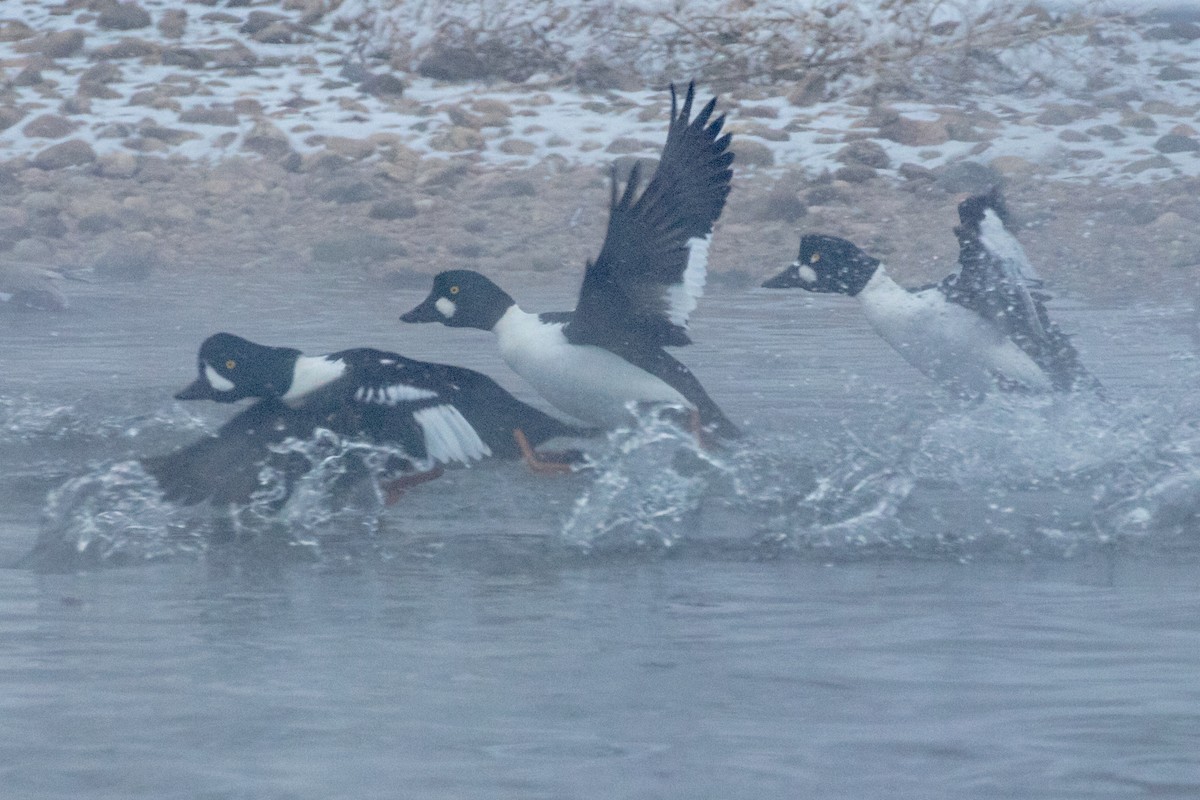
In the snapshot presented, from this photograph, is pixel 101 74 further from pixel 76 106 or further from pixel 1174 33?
pixel 1174 33

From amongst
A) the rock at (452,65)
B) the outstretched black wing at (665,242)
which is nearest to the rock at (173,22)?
the rock at (452,65)

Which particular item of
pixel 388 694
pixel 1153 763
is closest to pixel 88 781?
pixel 388 694

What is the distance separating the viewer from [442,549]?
3.76 meters

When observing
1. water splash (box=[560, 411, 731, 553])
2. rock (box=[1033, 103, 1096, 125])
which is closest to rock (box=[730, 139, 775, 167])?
rock (box=[1033, 103, 1096, 125])

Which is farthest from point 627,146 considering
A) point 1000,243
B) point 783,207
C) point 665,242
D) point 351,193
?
point 665,242

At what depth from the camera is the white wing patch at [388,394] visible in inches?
161

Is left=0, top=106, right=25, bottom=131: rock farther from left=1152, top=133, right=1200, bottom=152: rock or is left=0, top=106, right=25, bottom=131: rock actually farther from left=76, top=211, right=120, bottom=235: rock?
left=1152, top=133, right=1200, bottom=152: rock

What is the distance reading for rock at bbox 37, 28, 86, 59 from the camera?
36.9 feet

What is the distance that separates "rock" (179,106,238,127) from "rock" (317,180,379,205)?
1.16 m

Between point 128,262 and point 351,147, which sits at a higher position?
point 351,147

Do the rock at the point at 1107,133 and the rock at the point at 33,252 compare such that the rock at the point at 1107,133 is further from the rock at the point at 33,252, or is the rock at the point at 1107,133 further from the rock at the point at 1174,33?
the rock at the point at 33,252

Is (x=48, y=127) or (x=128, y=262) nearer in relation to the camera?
(x=128, y=262)

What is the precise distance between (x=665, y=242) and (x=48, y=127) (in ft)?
21.8

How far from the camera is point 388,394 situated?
4102 mm
